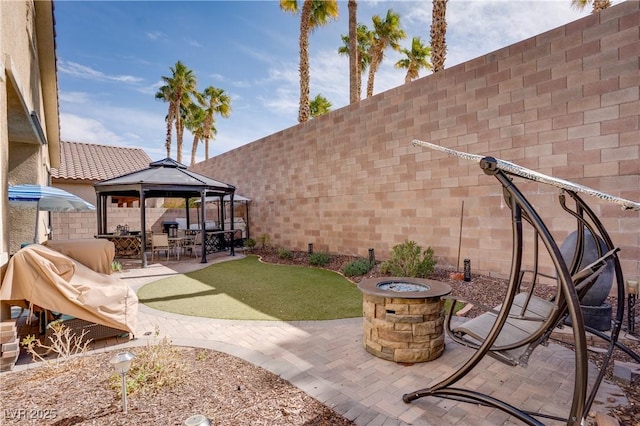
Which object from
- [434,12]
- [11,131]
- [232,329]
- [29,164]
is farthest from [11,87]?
[434,12]

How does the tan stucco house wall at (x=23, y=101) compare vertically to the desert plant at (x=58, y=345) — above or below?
above

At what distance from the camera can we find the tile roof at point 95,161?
15584 mm

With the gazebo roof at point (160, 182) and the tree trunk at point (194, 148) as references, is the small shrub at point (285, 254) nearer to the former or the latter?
the gazebo roof at point (160, 182)

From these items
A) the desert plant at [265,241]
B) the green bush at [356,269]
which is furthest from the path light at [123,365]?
the desert plant at [265,241]

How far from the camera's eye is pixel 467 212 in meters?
6.98

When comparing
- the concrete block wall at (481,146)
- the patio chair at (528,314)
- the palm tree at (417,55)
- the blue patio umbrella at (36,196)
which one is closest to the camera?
the patio chair at (528,314)

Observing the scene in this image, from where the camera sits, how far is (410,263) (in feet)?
22.3

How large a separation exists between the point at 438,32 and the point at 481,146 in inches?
210

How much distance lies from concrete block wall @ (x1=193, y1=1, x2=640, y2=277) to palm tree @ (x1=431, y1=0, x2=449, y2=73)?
2955mm

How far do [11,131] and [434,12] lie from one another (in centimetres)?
1144

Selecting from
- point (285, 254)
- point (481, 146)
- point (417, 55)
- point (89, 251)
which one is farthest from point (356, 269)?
point (417, 55)

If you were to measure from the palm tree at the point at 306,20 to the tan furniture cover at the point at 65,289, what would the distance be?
12.1 m

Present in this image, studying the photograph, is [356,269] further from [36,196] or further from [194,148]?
[194,148]

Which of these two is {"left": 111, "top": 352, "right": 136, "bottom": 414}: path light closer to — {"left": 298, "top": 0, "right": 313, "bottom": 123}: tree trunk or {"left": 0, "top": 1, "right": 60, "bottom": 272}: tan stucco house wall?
{"left": 0, "top": 1, "right": 60, "bottom": 272}: tan stucco house wall
